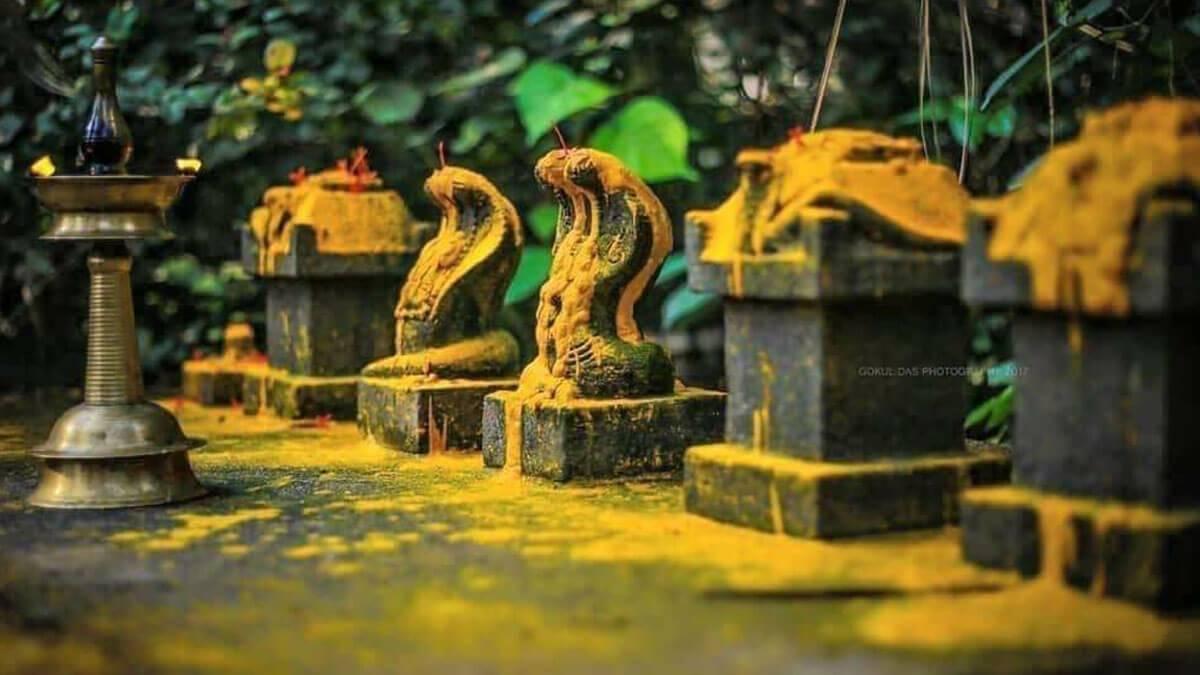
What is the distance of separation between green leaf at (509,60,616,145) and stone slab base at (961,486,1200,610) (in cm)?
498

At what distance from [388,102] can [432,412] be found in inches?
142

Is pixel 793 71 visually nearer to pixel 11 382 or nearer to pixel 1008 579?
pixel 11 382

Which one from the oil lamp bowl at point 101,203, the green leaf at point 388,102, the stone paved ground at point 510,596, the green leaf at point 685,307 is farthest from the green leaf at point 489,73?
the stone paved ground at point 510,596

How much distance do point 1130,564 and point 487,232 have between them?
12.3 feet

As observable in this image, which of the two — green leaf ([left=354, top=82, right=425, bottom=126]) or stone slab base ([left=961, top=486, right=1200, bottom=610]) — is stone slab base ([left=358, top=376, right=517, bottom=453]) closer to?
stone slab base ([left=961, top=486, right=1200, bottom=610])

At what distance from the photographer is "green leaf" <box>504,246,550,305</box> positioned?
9.74 metres

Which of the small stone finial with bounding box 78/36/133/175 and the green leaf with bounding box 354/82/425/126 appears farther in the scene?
the green leaf with bounding box 354/82/425/126

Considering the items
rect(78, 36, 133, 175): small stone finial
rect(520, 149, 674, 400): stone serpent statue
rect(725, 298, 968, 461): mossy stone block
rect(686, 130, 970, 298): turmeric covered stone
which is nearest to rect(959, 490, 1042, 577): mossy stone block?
rect(725, 298, 968, 461): mossy stone block

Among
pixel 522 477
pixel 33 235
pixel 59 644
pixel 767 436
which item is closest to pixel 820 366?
pixel 767 436

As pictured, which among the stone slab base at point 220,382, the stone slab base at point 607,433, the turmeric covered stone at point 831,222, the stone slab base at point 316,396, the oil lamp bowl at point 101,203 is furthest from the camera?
the stone slab base at point 220,382

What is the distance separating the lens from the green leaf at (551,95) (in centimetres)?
927

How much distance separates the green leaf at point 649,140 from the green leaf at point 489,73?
2.69 feet

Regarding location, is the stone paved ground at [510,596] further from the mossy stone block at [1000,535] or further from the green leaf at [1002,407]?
the green leaf at [1002,407]

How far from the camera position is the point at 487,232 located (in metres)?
7.34
